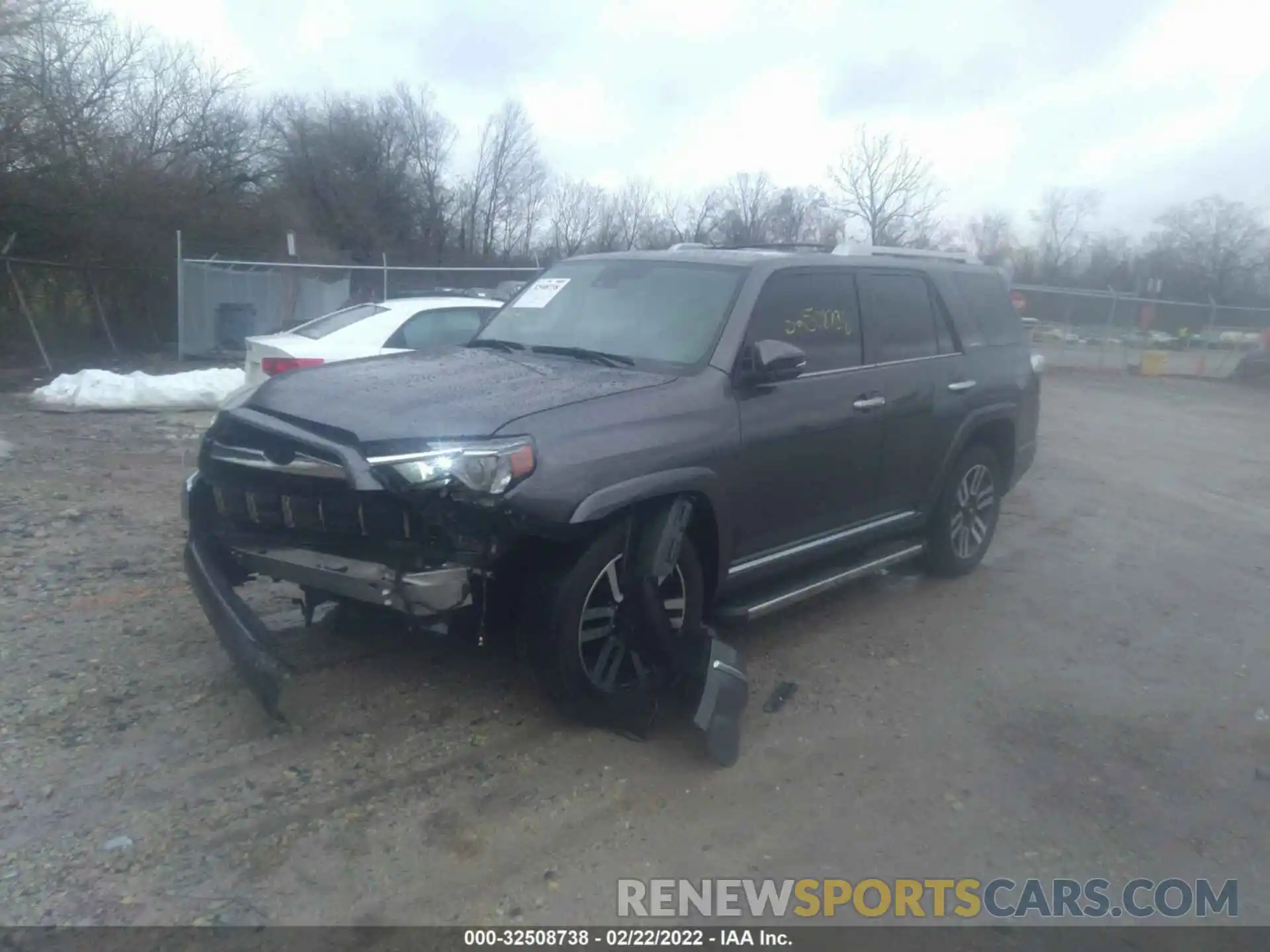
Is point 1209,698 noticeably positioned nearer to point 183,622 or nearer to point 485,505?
point 485,505

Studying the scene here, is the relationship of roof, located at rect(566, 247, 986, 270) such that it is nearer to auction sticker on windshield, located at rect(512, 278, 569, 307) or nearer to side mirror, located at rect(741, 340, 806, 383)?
auction sticker on windshield, located at rect(512, 278, 569, 307)

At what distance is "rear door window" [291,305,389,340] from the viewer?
9.41m

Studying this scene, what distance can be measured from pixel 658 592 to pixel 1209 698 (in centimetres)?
279

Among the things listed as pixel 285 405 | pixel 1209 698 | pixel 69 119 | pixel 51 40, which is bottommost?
pixel 1209 698

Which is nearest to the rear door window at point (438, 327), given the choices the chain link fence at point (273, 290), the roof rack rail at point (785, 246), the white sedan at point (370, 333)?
the white sedan at point (370, 333)

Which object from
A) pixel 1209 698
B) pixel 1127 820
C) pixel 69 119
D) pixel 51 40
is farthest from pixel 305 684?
pixel 51 40

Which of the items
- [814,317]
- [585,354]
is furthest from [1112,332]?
[585,354]

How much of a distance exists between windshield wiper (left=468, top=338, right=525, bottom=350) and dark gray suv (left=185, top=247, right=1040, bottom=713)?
2 cm

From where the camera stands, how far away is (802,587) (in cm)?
518

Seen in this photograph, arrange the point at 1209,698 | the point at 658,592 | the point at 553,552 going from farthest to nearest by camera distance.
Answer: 1. the point at 1209,698
2. the point at 658,592
3. the point at 553,552

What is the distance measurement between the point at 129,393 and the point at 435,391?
29.6 ft

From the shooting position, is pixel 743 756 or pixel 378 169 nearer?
pixel 743 756

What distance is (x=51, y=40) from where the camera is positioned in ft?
Answer: 77.8

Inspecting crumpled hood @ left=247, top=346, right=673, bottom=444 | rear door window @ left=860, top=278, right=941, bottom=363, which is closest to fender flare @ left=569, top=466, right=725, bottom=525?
crumpled hood @ left=247, top=346, right=673, bottom=444
